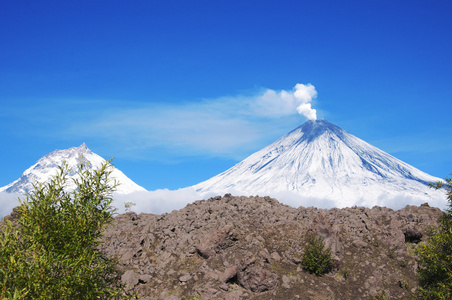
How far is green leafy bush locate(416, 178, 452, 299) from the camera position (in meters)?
15.6

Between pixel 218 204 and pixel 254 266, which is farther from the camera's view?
pixel 218 204

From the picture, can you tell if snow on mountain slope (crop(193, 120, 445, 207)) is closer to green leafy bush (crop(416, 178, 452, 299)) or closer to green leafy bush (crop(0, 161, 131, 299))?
green leafy bush (crop(416, 178, 452, 299))

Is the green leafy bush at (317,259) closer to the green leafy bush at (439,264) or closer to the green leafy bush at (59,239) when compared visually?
the green leafy bush at (439,264)

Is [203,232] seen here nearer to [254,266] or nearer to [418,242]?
[254,266]

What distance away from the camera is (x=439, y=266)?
53.8 feet

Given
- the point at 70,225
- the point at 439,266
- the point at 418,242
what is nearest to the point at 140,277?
the point at 70,225

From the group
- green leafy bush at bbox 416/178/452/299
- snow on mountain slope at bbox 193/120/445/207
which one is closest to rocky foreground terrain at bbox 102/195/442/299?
green leafy bush at bbox 416/178/452/299

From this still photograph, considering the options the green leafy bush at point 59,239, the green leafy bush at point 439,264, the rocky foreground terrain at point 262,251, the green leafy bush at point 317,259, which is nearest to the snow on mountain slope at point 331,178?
the rocky foreground terrain at point 262,251

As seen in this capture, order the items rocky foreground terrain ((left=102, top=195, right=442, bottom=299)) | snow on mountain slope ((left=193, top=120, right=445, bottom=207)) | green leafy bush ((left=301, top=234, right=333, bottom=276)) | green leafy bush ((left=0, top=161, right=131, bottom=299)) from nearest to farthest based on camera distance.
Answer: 1. green leafy bush ((left=0, top=161, right=131, bottom=299))
2. rocky foreground terrain ((left=102, top=195, right=442, bottom=299))
3. green leafy bush ((left=301, top=234, right=333, bottom=276))
4. snow on mountain slope ((left=193, top=120, right=445, bottom=207))

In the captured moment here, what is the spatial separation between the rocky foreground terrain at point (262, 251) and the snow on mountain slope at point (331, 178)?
125 m

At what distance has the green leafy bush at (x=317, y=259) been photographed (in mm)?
22500

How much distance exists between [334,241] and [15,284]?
65.4 ft

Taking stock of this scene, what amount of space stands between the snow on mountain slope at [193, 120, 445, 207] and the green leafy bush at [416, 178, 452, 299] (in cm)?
13502

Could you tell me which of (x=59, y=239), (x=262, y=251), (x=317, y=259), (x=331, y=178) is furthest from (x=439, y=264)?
(x=331, y=178)
